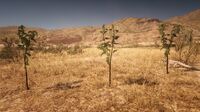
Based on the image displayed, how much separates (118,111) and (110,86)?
688 centimetres

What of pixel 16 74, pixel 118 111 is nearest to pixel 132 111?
pixel 118 111

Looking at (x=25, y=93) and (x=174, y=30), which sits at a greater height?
(x=174, y=30)

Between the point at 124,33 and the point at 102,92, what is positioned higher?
the point at 124,33

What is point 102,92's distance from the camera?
82.3 feet

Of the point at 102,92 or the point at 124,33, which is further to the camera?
the point at 124,33

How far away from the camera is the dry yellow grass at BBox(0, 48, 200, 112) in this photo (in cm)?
2128

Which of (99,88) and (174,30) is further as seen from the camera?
(174,30)

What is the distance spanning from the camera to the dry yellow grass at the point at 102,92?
69.8 ft

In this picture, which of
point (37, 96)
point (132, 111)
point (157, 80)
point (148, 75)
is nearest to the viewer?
point (132, 111)

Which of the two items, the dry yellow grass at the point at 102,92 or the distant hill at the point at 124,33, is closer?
the dry yellow grass at the point at 102,92

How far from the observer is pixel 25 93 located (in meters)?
25.5

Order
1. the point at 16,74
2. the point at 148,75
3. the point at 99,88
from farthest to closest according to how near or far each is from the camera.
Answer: the point at 16,74, the point at 148,75, the point at 99,88

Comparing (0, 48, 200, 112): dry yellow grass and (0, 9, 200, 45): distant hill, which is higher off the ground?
(0, 9, 200, 45): distant hill

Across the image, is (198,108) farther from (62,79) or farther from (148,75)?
(62,79)
